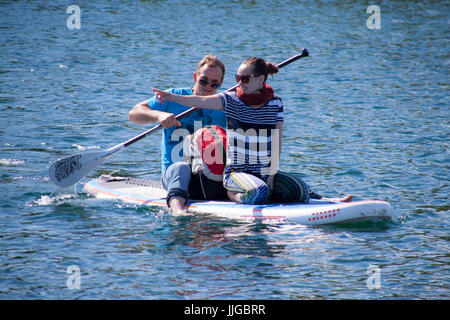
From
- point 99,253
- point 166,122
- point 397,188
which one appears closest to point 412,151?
point 397,188

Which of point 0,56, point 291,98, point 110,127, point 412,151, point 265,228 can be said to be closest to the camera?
point 265,228

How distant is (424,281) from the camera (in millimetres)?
5789

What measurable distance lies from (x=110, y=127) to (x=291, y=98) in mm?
3964

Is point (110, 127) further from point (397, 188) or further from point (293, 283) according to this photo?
point (293, 283)

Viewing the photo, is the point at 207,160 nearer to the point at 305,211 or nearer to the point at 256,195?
the point at 256,195

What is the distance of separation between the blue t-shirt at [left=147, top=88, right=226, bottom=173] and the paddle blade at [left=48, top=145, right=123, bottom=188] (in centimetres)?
80

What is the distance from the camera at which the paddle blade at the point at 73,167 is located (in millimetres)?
7699

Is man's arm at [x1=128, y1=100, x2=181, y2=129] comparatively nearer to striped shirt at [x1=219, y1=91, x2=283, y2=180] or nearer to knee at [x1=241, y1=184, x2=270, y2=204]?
striped shirt at [x1=219, y1=91, x2=283, y2=180]

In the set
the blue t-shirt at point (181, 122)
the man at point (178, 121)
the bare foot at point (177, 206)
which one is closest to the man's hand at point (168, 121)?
the man at point (178, 121)

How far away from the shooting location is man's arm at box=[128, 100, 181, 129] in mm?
6586

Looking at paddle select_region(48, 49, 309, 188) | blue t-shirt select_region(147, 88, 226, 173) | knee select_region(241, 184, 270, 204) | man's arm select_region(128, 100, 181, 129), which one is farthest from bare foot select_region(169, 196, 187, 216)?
paddle select_region(48, 49, 309, 188)

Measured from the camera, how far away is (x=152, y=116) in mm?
6766

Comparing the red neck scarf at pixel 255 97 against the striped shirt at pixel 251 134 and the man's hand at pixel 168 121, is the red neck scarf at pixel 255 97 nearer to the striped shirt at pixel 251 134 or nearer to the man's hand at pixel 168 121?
the striped shirt at pixel 251 134

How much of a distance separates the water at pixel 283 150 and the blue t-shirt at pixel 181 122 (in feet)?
1.98
